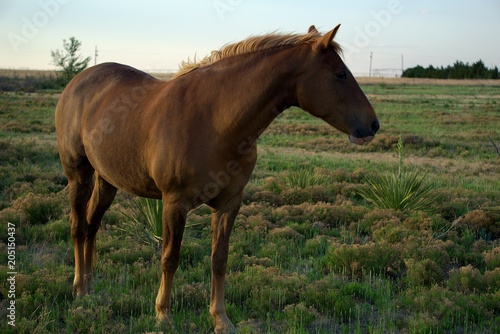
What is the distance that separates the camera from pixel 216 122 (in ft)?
12.7

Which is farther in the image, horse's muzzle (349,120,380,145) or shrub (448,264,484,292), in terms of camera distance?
shrub (448,264,484,292)

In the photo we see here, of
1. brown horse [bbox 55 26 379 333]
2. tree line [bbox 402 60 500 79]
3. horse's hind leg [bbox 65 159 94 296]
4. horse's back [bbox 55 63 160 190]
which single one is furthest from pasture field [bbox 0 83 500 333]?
tree line [bbox 402 60 500 79]

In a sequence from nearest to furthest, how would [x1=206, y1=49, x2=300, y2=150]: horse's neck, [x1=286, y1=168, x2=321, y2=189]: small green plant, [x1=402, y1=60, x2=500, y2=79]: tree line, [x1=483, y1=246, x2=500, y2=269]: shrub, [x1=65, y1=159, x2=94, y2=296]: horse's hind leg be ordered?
[x1=206, y1=49, x2=300, y2=150]: horse's neck
[x1=65, y1=159, x2=94, y2=296]: horse's hind leg
[x1=483, y1=246, x2=500, y2=269]: shrub
[x1=286, y1=168, x2=321, y2=189]: small green plant
[x1=402, y1=60, x2=500, y2=79]: tree line

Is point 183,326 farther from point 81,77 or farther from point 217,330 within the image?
point 81,77

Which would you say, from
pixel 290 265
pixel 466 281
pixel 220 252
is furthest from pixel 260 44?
pixel 466 281

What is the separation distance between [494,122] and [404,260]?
68.1 ft

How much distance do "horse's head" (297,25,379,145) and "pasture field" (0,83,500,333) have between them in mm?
1666

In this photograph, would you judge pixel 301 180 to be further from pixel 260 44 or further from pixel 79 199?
pixel 260 44

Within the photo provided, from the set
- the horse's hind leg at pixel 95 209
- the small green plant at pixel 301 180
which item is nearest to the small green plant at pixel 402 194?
the small green plant at pixel 301 180

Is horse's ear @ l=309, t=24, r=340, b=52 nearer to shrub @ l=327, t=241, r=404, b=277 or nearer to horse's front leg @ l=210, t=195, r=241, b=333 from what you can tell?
horse's front leg @ l=210, t=195, r=241, b=333

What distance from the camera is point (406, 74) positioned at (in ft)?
325

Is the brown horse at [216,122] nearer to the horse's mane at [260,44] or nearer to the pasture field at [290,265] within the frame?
the horse's mane at [260,44]

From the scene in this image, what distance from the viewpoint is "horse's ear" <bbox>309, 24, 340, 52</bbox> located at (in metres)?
3.55

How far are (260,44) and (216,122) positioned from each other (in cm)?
72
